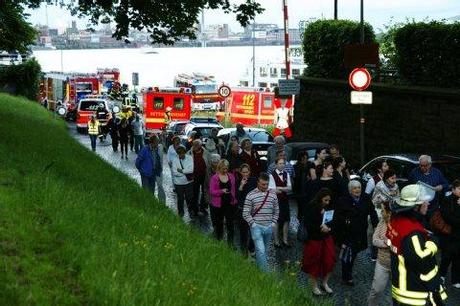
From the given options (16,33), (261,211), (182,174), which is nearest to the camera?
(261,211)

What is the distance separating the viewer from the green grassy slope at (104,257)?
20.6 feet

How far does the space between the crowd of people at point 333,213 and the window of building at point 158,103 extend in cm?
2393

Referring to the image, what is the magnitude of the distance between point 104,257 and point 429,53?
15967mm

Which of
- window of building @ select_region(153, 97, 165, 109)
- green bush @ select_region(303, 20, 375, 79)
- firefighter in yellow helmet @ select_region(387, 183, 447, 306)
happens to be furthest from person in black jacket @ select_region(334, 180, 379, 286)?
window of building @ select_region(153, 97, 165, 109)

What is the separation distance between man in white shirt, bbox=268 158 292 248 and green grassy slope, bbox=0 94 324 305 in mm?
2052

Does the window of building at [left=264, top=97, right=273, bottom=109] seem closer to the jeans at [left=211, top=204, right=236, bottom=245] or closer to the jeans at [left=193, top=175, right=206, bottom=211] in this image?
the jeans at [left=193, top=175, right=206, bottom=211]

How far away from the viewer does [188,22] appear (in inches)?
869

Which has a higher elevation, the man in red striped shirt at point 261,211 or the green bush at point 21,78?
the green bush at point 21,78

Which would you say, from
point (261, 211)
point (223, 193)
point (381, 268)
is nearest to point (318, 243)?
point (261, 211)

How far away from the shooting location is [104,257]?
7234mm

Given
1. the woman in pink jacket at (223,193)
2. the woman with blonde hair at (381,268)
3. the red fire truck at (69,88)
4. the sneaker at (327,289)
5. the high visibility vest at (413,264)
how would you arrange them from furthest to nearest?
the red fire truck at (69,88) → the woman in pink jacket at (223,193) → the sneaker at (327,289) → the woman with blonde hair at (381,268) → the high visibility vest at (413,264)

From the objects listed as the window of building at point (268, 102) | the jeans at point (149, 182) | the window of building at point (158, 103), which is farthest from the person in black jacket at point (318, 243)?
the window of building at point (268, 102)

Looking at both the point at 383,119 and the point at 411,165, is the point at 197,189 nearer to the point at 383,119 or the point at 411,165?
the point at 411,165

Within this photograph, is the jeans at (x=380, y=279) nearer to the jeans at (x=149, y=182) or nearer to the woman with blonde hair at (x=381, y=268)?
the woman with blonde hair at (x=381, y=268)
